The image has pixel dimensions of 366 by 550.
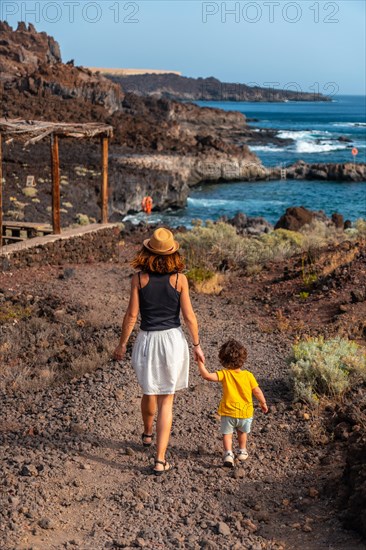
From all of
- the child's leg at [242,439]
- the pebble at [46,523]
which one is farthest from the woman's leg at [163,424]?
the pebble at [46,523]

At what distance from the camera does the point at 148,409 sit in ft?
18.4

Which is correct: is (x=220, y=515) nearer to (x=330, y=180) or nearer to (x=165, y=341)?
(x=165, y=341)

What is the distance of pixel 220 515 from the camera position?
16.0 feet

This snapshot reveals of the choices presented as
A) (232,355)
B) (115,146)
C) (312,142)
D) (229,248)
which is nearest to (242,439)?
(232,355)

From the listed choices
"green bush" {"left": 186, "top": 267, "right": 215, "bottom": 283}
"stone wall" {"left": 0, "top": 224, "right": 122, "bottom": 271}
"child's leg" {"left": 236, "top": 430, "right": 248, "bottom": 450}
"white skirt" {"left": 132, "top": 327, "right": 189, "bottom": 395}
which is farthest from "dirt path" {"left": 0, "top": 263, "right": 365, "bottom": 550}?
"stone wall" {"left": 0, "top": 224, "right": 122, "bottom": 271}

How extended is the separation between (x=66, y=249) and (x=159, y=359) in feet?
32.1

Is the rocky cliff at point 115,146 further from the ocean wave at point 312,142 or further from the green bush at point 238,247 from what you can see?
the green bush at point 238,247

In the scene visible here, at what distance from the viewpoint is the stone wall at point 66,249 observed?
13.6m

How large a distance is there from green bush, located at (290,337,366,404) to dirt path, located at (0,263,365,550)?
0.23 meters

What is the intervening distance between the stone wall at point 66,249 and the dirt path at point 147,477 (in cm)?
640

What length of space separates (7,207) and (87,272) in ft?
33.1

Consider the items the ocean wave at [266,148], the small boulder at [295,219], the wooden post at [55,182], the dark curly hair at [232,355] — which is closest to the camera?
the dark curly hair at [232,355]

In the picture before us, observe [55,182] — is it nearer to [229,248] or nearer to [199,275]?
[229,248]

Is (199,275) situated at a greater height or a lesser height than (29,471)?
greater
